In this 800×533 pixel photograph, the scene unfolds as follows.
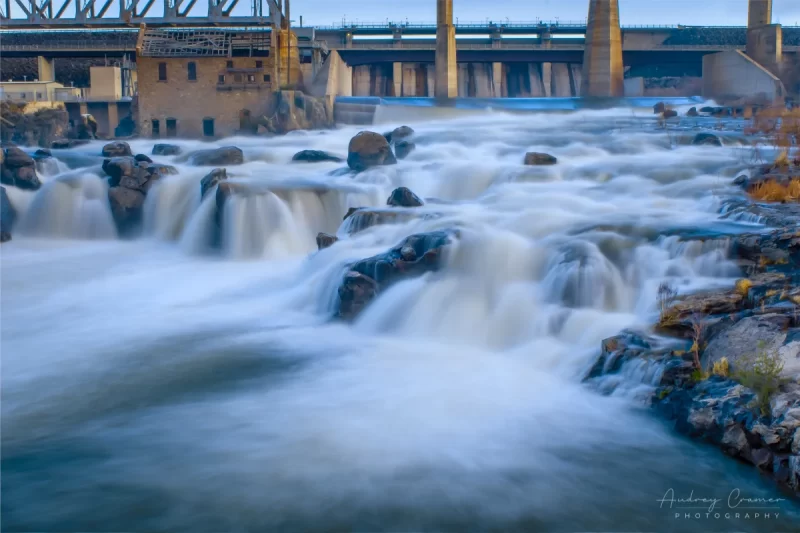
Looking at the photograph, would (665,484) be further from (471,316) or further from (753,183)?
(753,183)

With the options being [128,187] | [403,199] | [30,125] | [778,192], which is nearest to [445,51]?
[30,125]

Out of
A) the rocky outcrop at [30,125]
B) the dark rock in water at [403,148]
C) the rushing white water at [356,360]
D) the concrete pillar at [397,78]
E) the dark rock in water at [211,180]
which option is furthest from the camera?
the concrete pillar at [397,78]

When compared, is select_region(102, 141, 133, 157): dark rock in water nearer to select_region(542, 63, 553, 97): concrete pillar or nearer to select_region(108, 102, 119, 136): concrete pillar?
select_region(108, 102, 119, 136): concrete pillar

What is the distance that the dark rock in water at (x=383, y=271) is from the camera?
1254cm

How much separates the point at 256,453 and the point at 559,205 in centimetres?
939

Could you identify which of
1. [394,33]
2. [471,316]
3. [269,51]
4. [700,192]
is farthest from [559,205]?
[394,33]

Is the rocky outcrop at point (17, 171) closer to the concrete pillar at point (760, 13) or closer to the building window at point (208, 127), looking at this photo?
the building window at point (208, 127)

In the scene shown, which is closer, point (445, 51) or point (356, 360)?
point (356, 360)

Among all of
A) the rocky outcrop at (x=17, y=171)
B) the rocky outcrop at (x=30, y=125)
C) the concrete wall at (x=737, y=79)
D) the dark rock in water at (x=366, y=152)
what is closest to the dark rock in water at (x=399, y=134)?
the dark rock in water at (x=366, y=152)

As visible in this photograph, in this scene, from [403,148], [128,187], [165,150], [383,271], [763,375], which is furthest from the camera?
[165,150]

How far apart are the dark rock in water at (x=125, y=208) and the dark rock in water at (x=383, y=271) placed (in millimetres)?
9557

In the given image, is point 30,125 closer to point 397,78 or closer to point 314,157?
point 314,157

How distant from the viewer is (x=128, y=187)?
20.9 meters

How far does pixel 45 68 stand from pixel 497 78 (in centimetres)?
Result: 2441
